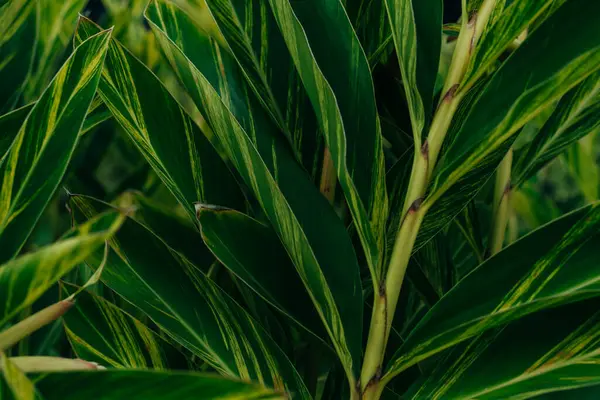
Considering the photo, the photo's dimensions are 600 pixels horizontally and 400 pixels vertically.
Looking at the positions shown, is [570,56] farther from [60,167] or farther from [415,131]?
[60,167]

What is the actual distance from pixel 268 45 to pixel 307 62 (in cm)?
14

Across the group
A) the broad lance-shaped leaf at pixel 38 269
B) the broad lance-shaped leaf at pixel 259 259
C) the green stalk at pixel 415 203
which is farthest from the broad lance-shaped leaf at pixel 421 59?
the broad lance-shaped leaf at pixel 38 269

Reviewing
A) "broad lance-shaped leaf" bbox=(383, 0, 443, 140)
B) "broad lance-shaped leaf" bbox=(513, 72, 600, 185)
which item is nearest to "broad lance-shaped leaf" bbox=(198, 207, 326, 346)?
"broad lance-shaped leaf" bbox=(383, 0, 443, 140)

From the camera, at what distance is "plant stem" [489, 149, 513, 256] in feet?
2.03

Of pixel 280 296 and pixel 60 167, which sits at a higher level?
pixel 60 167

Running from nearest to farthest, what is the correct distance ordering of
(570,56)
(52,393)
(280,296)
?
1. (52,393)
2. (570,56)
3. (280,296)

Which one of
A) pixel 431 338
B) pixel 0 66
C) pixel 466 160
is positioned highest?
pixel 0 66

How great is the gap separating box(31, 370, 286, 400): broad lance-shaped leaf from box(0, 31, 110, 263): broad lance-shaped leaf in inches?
6.9

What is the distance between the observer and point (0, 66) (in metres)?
0.60

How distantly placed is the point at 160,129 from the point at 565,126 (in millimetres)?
327

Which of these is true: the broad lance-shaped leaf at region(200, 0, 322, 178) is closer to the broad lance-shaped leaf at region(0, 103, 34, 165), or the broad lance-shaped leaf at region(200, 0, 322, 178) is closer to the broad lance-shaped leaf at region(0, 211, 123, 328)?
the broad lance-shaped leaf at region(0, 103, 34, 165)

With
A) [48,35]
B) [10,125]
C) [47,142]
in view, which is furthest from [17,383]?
[48,35]

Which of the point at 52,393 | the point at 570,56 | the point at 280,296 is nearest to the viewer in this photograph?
the point at 52,393

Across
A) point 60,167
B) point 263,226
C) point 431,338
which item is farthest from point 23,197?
point 431,338
